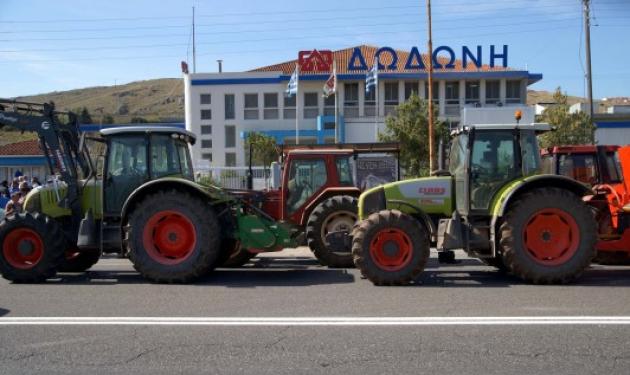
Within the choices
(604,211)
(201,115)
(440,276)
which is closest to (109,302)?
(440,276)

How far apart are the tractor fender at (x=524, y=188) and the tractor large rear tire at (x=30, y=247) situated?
6.61 m

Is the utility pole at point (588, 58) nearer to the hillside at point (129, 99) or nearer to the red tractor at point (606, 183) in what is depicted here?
the red tractor at point (606, 183)

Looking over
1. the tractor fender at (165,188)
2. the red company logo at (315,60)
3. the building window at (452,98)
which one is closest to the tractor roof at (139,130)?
the tractor fender at (165,188)

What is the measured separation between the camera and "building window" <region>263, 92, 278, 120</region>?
44031 millimetres

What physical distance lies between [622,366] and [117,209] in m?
7.53

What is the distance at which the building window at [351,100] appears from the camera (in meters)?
43.4

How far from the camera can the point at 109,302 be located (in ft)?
25.4

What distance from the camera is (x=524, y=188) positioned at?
8797 millimetres

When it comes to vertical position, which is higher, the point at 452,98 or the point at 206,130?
the point at 452,98

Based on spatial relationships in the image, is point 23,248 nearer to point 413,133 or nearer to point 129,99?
point 413,133

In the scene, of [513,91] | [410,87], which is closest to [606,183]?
[410,87]

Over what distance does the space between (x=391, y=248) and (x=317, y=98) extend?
1422 inches

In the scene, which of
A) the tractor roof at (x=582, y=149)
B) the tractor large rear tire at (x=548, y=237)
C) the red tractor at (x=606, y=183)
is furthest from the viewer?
the tractor roof at (x=582, y=149)

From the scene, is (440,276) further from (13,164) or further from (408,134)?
(13,164)
